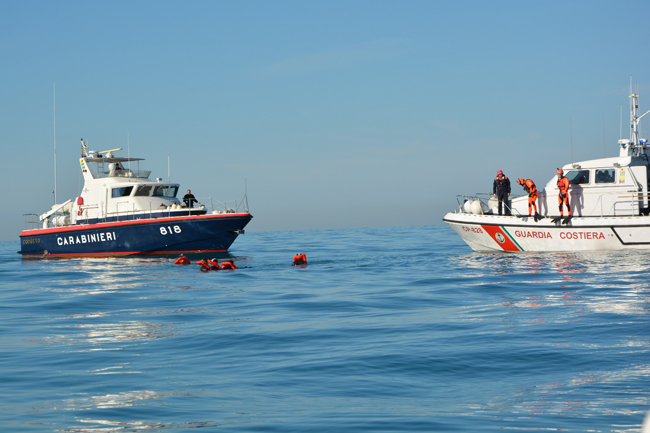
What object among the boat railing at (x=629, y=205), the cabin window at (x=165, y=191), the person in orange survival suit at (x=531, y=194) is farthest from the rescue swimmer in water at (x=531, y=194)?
the cabin window at (x=165, y=191)

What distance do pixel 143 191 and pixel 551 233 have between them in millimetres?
17274

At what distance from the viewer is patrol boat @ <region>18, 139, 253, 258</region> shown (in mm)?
26469

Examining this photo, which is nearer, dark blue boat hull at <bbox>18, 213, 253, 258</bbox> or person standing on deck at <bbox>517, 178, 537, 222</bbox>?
person standing on deck at <bbox>517, 178, 537, 222</bbox>

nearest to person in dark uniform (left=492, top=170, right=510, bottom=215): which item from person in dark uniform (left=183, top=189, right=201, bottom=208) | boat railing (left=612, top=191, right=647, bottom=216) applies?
boat railing (left=612, top=191, right=647, bottom=216)

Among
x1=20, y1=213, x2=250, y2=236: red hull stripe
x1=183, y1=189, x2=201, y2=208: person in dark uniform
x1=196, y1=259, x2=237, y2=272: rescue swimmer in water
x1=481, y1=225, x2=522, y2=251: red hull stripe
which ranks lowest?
x1=196, y1=259, x2=237, y2=272: rescue swimmer in water

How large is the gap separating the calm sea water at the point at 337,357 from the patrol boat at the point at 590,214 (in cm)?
521

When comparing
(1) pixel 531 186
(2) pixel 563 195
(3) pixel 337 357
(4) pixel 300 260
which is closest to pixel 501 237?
(1) pixel 531 186

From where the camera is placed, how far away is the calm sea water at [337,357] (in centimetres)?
564

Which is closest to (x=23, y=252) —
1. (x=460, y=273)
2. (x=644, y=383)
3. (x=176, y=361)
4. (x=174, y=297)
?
(x=174, y=297)

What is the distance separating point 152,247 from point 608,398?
22971mm

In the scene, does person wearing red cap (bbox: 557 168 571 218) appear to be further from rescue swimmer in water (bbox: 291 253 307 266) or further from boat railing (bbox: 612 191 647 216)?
rescue swimmer in water (bbox: 291 253 307 266)

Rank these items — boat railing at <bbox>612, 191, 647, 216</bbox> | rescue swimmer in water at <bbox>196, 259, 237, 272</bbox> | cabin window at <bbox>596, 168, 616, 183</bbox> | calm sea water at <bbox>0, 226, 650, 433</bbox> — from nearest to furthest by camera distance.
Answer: calm sea water at <bbox>0, 226, 650, 433</bbox> < rescue swimmer in water at <bbox>196, 259, 237, 272</bbox> < boat railing at <bbox>612, 191, 647, 216</bbox> < cabin window at <bbox>596, 168, 616, 183</bbox>

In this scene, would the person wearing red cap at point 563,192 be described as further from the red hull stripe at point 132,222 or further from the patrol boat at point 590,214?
the red hull stripe at point 132,222

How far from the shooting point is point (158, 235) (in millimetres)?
26469
